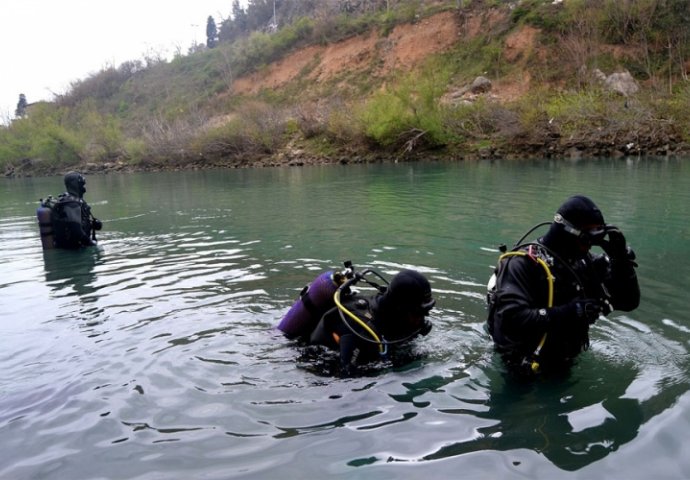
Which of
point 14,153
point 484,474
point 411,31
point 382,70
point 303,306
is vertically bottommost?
point 484,474

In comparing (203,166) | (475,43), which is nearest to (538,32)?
(475,43)

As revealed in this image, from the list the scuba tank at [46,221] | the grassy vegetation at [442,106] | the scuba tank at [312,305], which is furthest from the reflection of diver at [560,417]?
the grassy vegetation at [442,106]

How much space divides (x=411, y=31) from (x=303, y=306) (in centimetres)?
5528

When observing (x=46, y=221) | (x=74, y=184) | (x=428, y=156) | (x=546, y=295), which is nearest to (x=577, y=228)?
(x=546, y=295)

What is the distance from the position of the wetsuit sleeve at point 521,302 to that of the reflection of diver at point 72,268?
6578 millimetres

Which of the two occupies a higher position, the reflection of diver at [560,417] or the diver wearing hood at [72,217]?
the diver wearing hood at [72,217]

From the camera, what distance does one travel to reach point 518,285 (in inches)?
162

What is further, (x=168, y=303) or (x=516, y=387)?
(x=168, y=303)

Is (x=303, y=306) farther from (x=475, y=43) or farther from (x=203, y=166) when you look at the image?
(x=475, y=43)

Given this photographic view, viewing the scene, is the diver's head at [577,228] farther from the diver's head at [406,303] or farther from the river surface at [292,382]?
the river surface at [292,382]

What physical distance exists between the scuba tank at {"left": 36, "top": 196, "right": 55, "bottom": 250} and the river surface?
218 mm

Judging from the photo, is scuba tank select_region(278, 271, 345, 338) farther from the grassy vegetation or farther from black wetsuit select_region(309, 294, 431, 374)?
the grassy vegetation

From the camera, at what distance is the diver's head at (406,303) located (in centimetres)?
444

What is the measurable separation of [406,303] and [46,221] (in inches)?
362
